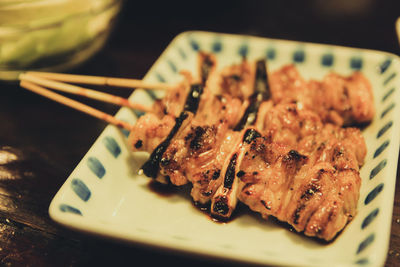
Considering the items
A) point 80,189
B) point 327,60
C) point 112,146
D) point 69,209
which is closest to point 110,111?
point 112,146

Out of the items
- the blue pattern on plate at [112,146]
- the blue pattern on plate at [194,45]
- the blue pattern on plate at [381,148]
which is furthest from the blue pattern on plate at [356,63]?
Result: the blue pattern on plate at [112,146]

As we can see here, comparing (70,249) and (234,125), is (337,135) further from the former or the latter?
(70,249)

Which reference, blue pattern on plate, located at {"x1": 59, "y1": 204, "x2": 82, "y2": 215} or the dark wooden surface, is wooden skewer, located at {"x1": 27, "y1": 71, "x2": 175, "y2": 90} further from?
blue pattern on plate, located at {"x1": 59, "y1": 204, "x2": 82, "y2": 215}

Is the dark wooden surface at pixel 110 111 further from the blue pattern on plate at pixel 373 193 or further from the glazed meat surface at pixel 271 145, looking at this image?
the glazed meat surface at pixel 271 145

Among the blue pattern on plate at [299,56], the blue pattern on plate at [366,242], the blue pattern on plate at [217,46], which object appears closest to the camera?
the blue pattern on plate at [366,242]

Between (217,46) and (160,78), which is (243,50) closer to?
(217,46)

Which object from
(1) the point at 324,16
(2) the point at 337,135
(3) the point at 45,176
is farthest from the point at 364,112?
(1) the point at 324,16

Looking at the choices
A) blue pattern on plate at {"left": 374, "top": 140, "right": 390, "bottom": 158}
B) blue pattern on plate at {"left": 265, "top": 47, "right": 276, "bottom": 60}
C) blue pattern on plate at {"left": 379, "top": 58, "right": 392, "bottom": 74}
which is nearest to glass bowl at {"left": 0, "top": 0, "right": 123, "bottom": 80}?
blue pattern on plate at {"left": 265, "top": 47, "right": 276, "bottom": 60}
